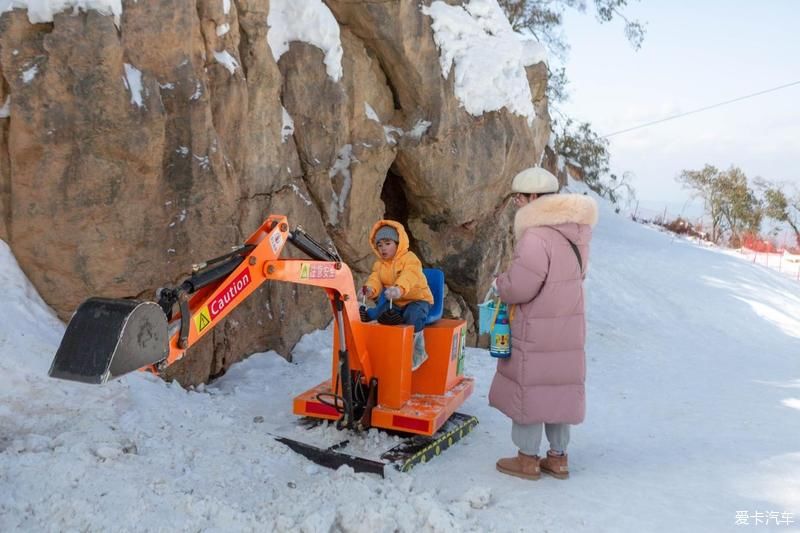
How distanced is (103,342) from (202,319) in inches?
31.7

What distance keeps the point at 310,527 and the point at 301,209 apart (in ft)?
15.1

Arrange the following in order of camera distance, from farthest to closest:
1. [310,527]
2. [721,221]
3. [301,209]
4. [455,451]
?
[721,221]
[301,209]
[455,451]
[310,527]

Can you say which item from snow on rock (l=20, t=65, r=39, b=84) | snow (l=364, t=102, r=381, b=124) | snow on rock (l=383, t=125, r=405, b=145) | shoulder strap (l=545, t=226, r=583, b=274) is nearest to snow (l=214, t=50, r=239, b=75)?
snow on rock (l=20, t=65, r=39, b=84)

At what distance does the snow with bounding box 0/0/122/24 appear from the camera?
18.0 feet

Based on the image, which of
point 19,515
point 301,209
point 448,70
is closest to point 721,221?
point 448,70

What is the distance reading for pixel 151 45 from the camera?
6098 mm

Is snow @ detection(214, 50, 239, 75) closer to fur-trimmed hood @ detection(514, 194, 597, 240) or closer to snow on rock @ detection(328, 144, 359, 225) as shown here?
snow on rock @ detection(328, 144, 359, 225)

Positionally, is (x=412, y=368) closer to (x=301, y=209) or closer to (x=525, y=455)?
(x=525, y=455)

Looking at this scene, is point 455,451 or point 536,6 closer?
point 455,451

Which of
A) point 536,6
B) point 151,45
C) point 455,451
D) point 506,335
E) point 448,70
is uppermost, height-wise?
point 536,6

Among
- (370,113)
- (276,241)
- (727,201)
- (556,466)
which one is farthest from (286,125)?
(727,201)

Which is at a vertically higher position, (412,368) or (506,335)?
(506,335)

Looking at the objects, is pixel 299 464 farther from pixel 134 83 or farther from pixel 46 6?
pixel 46 6

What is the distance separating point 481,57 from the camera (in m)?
9.85
